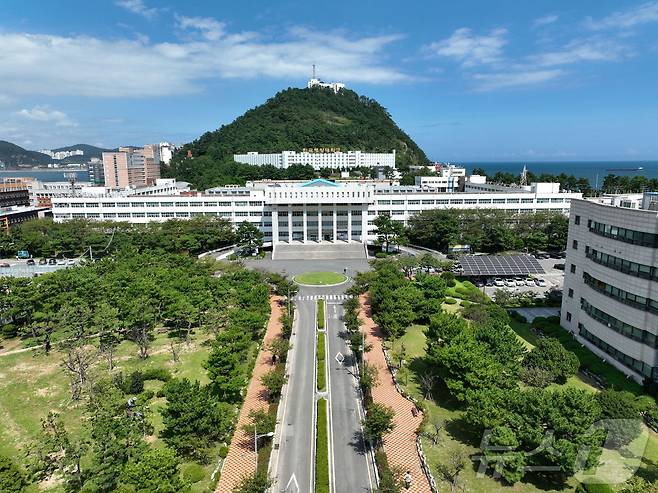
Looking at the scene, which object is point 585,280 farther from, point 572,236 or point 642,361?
point 642,361

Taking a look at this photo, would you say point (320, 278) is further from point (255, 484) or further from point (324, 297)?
point (255, 484)

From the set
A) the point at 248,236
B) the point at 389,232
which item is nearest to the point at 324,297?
the point at 389,232

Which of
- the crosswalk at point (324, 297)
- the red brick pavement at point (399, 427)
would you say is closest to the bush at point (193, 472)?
the red brick pavement at point (399, 427)

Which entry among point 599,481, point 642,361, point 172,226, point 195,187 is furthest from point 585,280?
point 195,187

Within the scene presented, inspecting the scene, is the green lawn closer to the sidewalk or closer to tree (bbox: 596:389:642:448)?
the sidewalk

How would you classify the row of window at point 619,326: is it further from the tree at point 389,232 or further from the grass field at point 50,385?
the tree at point 389,232

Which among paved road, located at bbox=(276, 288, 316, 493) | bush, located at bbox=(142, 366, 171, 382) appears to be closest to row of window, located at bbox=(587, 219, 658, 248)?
paved road, located at bbox=(276, 288, 316, 493)
